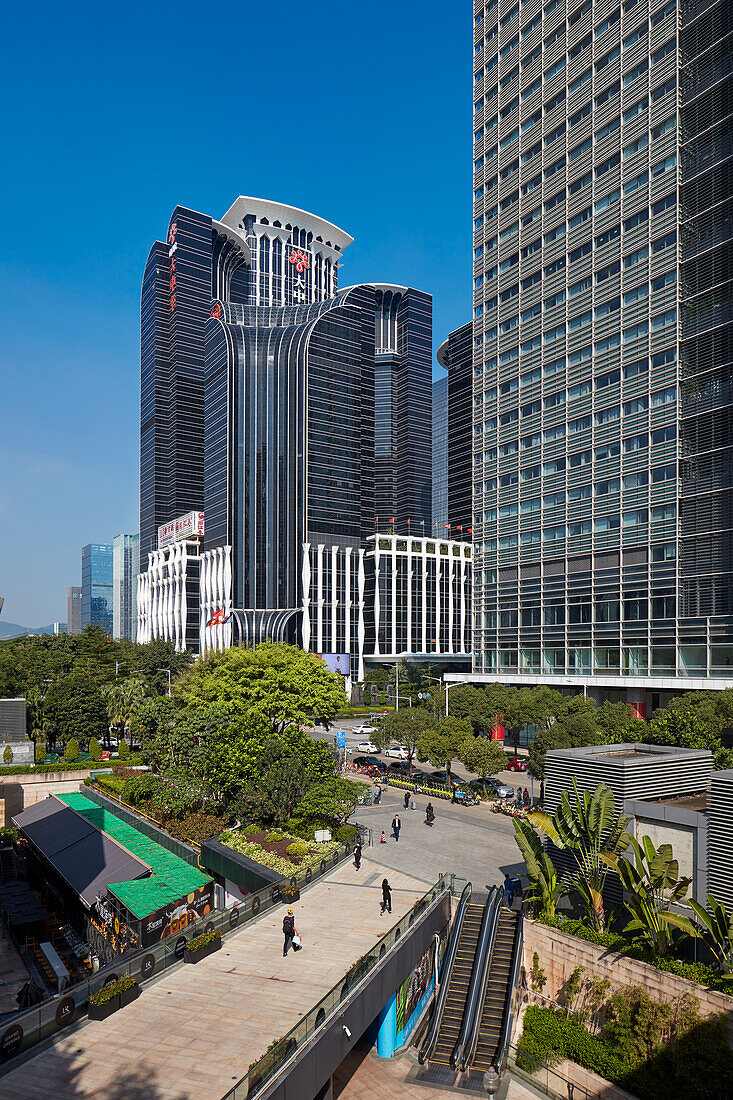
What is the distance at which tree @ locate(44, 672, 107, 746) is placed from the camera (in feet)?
232

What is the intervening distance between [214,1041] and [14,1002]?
19653 mm

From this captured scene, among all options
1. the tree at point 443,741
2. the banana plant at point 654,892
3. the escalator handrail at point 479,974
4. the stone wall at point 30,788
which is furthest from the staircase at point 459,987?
the stone wall at point 30,788

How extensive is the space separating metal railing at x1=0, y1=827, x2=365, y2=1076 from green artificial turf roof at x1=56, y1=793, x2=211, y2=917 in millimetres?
5373

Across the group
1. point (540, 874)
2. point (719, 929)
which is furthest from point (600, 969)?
point (719, 929)

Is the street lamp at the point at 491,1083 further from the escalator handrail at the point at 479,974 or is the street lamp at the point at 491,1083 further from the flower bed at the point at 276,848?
the flower bed at the point at 276,848

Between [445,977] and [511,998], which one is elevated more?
[445,977]

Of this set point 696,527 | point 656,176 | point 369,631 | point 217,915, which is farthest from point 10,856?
point 369,631

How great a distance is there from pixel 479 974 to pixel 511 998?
A: 1316 mm

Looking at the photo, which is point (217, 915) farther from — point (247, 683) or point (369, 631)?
point (369, 631)

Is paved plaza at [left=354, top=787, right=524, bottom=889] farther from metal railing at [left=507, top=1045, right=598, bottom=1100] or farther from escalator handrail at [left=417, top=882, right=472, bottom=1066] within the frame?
metal railing at [left=507, top=1045, right=598, bottom=1100]

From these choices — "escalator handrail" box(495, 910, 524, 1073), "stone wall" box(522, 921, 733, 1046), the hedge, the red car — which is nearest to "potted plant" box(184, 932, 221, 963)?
"escalator handrail" box(495, 910, 524, 1073)

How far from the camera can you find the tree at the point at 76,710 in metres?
70.6

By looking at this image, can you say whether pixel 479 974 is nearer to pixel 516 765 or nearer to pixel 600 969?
pixel 600 969

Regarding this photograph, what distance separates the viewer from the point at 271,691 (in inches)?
2098
